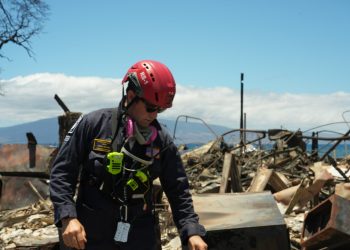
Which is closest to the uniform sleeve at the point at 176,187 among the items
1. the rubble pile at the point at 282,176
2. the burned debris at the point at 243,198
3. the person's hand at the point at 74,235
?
the person's hand at the point at 74,235

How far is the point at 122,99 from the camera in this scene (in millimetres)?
3236

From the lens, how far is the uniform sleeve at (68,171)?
9.55 feet

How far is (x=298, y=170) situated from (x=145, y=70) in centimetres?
775

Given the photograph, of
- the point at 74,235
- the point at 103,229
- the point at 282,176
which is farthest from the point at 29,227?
the point at 74,235

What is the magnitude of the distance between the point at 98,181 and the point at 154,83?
26.2 inches

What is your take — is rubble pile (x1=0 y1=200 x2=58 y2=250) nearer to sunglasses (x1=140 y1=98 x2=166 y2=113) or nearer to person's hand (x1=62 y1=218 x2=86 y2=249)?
person's hand (x1=62 y1=218 x2=86 y2=249)

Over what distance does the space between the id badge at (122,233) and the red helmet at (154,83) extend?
735 millimetres

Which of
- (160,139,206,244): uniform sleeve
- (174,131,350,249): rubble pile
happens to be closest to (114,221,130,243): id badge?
(160,139,206,244): uniform sleeve

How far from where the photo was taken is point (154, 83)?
120 inches

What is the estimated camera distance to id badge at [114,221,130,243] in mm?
3053

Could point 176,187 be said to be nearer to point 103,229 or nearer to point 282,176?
point 103,229

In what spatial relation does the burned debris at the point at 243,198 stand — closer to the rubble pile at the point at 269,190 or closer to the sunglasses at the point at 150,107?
the rubble pile at the point at 269,190

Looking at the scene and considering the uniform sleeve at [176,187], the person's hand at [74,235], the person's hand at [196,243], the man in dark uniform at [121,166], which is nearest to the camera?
the person's hand at [74,235]

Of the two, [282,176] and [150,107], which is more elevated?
[150,107]
